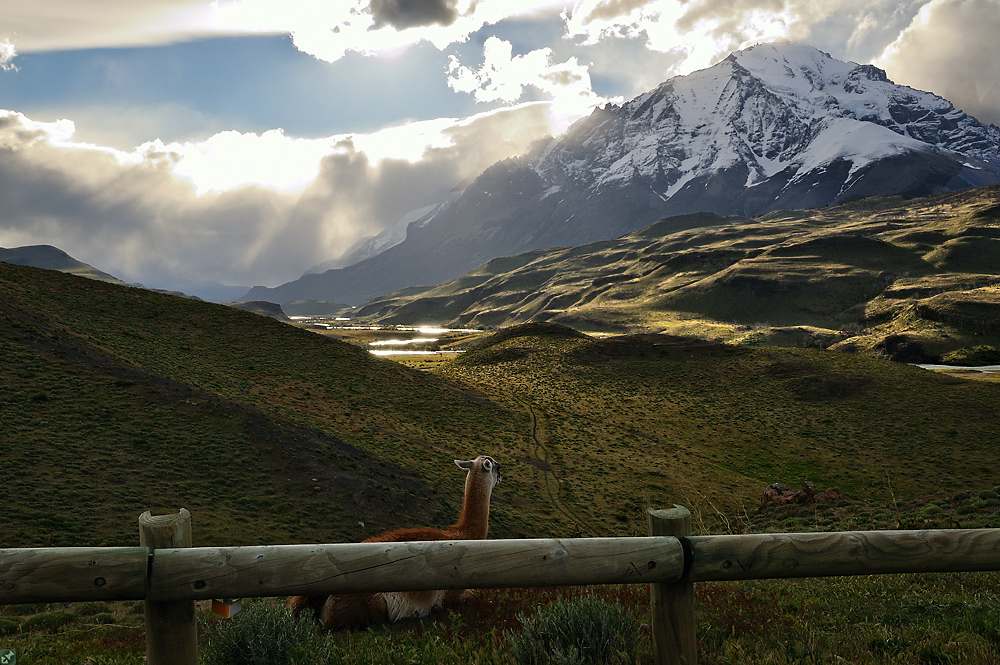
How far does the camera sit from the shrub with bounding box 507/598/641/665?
17.9 ft

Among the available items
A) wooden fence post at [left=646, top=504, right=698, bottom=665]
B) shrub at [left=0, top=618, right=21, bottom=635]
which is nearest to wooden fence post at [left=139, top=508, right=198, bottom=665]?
wooden fence post at [left=646, top=504, right=698, bottom=665]

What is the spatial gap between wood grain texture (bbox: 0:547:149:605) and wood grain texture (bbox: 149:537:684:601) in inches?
7.1

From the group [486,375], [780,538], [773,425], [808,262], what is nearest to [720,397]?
[773,425]

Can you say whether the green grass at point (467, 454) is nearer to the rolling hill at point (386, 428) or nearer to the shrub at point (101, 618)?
the shrub at point (101, 618)

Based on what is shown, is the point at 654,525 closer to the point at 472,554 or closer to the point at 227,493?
the point at 472,554

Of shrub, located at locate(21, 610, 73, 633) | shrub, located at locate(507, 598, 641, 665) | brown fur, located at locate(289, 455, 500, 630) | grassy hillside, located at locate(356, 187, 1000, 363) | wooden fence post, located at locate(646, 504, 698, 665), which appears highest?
grassy hillside, located at locate(356, 187, 1000, 363)

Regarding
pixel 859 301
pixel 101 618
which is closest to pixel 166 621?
pixel 101 618

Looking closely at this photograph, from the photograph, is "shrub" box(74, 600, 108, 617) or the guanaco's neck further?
"shrub" box(74, 600, 108, 617)

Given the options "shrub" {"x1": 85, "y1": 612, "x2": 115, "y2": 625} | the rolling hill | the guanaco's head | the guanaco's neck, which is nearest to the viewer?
the guanaco's neck

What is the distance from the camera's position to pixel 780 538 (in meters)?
4.97

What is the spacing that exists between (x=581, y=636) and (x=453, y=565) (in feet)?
6.37

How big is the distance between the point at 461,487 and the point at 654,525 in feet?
84.3

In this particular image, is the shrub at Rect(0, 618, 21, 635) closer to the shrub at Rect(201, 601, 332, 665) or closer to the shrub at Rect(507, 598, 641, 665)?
the shrub at Rect(201, 601, 332, 665)

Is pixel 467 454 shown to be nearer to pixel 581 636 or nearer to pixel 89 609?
pixel 89 609
